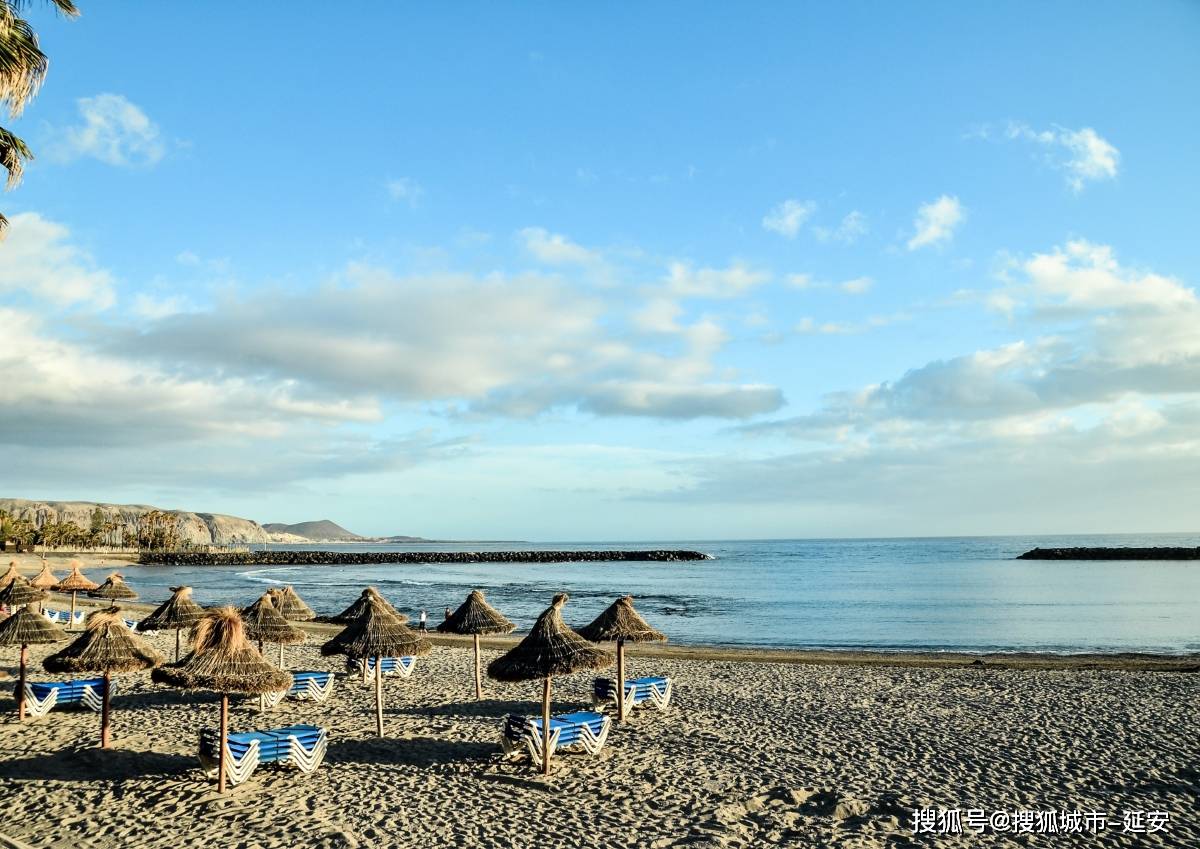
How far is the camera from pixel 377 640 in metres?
12.5

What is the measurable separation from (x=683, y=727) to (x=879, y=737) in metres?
3.12

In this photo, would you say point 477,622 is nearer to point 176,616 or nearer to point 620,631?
point 620,631

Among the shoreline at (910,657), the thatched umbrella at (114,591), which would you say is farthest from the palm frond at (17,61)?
the thatched umbrella at (114,591)

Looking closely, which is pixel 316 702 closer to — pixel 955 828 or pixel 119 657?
pixel 119 657

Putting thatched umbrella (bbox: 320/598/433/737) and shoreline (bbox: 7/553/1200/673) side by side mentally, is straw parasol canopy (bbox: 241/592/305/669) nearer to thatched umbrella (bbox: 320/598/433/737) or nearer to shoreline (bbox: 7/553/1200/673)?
thatched umbrella (bbox: 320/598/433/737)

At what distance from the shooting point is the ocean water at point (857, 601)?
1180 inches

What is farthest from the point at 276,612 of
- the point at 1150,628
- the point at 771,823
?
the point at 1150,628

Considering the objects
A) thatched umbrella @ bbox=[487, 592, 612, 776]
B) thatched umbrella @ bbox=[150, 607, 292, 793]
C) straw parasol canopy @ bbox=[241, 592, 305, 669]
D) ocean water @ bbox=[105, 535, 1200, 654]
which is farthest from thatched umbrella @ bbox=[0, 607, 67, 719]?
ocean water @ bbox=[105, 535, 1200, 654]

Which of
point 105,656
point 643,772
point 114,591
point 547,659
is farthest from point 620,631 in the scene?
point 114,591

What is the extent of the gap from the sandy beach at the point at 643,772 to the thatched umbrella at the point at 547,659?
1.11 meters

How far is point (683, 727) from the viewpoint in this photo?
1341 cm

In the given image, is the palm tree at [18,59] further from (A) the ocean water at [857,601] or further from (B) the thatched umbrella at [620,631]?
(A) the ocean water at [857,601]

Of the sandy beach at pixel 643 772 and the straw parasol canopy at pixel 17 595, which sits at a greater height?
the straw parasol canopy at pixel 17 595

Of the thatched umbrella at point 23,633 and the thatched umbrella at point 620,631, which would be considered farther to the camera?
the thatched umbrella at point 23,633
